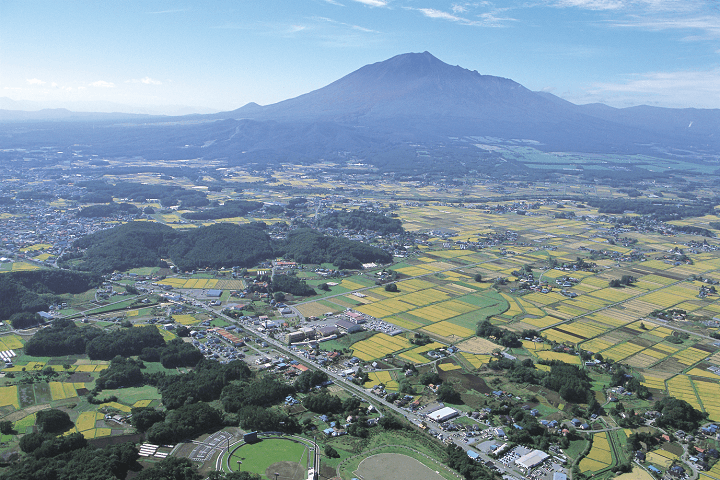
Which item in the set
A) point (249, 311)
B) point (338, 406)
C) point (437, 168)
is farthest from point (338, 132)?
point (338, 406)

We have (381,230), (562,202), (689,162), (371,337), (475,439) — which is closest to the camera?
(475,439)

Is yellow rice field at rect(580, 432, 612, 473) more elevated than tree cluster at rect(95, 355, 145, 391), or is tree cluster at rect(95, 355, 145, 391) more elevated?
tree cluster at rect(95, 355, 145, 391)

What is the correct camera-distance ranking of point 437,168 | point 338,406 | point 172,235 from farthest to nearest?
point 437,168
point 172,235
point 338,406

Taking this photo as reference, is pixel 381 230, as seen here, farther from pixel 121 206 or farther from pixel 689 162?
pixel 689 162

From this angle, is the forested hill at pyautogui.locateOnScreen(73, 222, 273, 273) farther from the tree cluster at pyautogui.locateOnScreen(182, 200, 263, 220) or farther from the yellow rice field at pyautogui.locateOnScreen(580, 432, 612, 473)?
the yellow rice field at pyautogui.locateOnScreen(580, 432, 612, 473)

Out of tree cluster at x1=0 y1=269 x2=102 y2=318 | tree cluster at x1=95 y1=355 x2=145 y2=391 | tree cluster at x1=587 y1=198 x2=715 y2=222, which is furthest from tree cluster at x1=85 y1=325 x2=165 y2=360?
A: tree cluster at x1=587 y1=198 x2=715 y2=222

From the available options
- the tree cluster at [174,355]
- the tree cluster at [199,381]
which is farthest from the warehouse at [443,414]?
the tree cluster at [174,355]

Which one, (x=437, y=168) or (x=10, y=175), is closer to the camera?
(x=10, y=175)

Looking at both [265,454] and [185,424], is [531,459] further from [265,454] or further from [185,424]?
[185,424]
